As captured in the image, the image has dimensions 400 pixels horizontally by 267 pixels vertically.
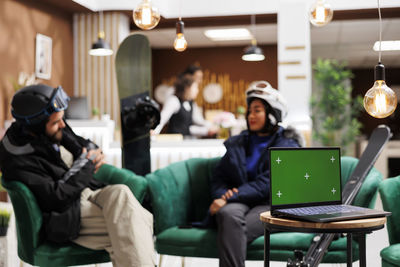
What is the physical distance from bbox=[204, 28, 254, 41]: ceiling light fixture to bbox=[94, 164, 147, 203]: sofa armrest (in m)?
6.51

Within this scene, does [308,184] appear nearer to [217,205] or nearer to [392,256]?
[392,256]

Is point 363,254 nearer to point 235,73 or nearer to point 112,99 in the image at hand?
point 112,99

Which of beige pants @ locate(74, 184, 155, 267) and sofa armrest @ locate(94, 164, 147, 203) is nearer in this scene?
beige pants @ locate(74, 184, 155, 267)

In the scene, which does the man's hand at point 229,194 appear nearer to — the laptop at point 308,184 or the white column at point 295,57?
the laptop at point 308,184

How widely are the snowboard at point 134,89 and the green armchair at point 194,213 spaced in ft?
2.15

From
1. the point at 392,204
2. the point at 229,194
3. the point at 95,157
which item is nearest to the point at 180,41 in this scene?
the point at 95,157

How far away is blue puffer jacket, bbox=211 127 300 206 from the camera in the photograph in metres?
3.27

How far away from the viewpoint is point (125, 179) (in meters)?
3.32

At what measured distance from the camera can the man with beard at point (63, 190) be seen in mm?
2811

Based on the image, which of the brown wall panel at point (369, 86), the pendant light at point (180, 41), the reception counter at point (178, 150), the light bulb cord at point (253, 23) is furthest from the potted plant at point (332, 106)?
the brown wall panel at point (369, 86)

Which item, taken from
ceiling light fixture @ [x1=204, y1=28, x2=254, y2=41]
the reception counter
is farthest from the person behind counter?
ceiling light fixture @ [x1=204, y1=28, x2=254, y2=41]

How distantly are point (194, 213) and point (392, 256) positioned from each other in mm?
1418

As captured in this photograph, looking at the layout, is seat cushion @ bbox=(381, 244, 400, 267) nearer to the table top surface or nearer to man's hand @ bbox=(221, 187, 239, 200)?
the table top surface

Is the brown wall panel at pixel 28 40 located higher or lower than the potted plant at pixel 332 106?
higher
